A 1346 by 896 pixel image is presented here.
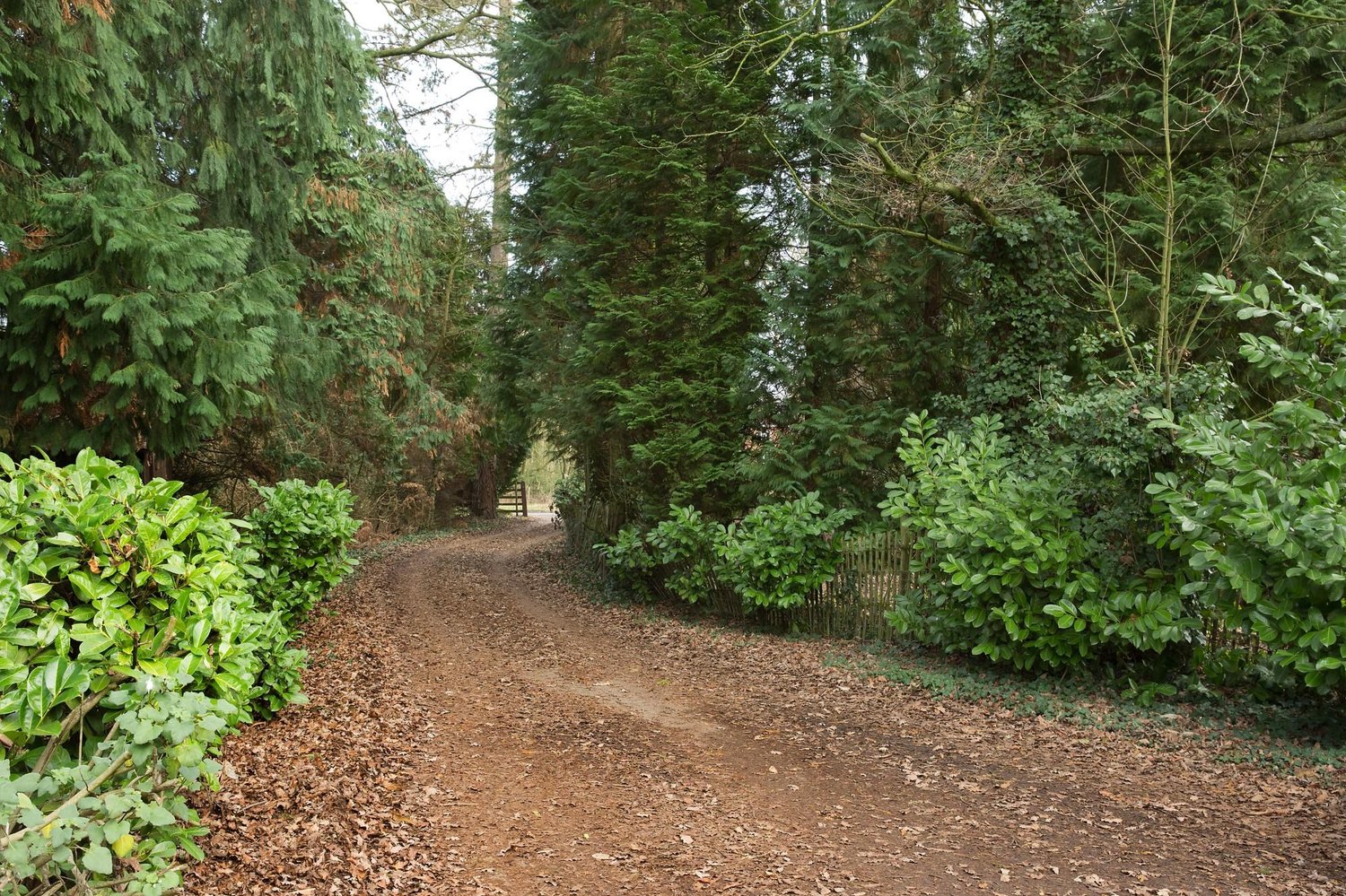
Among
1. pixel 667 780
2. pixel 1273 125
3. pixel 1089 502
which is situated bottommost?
pixel 667 780

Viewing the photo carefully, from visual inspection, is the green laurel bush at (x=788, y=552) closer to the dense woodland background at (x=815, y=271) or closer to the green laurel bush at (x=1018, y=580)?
the dense woodland background at (x=815, y=271)

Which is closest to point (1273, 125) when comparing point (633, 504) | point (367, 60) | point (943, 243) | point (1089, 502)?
point (943, 243)

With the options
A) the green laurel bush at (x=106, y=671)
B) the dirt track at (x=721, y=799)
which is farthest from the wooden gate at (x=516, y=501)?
the green laurel bush at (x=106, y=671)

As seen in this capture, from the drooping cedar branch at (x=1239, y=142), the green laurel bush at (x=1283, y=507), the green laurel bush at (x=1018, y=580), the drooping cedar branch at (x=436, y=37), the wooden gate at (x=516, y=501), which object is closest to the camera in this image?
the green laurel bush at (x=1283, y=507)

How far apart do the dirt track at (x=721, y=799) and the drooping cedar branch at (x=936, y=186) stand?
4.97m

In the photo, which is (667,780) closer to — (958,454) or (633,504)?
(958,454)

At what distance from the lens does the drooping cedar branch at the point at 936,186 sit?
8.56 meters

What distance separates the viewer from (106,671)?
3.31 m

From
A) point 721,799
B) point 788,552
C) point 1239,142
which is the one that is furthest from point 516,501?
point 721,799

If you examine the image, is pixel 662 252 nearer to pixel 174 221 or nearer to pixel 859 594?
pixel 859 594

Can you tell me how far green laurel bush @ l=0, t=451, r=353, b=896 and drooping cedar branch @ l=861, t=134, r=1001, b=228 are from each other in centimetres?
688

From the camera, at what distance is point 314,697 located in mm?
6637

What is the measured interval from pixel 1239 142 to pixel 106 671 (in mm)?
11419

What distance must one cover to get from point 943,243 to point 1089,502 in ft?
11.9
